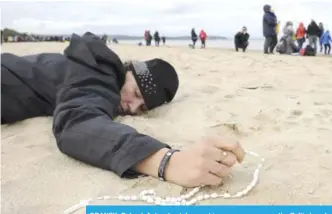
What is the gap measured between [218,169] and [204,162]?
6cm

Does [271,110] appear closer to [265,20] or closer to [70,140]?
[70,140]

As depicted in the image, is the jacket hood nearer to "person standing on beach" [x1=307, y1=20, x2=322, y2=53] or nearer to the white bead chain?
"person standing on beach" [x1=307, y1=20, x2=322, y2=53]

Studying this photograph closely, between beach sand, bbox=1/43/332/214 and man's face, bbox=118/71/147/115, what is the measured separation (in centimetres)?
9

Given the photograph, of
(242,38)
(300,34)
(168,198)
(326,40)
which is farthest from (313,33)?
(168,198)

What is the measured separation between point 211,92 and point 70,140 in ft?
6.62

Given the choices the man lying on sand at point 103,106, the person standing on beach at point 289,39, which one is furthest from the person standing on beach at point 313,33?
the man lying on sand at point 103,106

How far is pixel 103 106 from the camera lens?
211 cm

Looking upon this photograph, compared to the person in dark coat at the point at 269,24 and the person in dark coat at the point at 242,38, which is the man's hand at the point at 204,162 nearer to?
the person in dark coat at the point at 269,24

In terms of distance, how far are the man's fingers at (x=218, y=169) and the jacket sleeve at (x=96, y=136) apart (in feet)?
0.73

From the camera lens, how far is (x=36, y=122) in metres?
2.59

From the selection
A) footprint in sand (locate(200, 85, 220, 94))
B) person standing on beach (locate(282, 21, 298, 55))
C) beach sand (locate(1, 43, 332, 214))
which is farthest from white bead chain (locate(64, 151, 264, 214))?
person standing on beach (locate(282, 21, 298, 55))

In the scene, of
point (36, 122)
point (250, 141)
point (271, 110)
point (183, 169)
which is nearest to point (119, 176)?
point (183, 169)

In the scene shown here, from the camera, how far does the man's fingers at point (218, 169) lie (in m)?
1.57

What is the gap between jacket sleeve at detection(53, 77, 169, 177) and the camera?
169 cm
